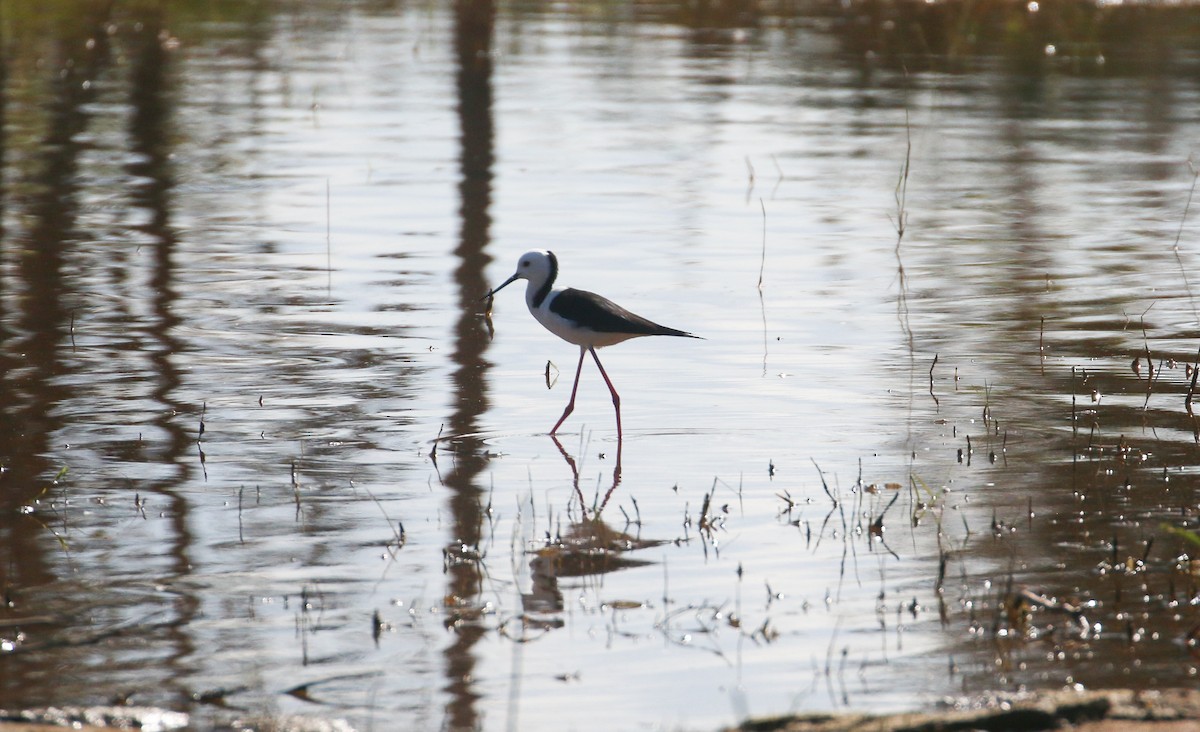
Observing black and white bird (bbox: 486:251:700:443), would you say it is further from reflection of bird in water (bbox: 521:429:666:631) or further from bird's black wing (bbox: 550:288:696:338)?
reflection of bird in water (bbox: 521:429:666:631)

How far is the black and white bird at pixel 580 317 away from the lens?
920cm

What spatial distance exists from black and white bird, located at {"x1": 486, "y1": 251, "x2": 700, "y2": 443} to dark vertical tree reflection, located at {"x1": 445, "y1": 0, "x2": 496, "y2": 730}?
0.60 m

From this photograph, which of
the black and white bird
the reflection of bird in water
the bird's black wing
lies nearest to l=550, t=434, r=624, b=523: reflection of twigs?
the reflection of bird in water

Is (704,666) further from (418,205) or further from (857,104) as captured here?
(857,104)

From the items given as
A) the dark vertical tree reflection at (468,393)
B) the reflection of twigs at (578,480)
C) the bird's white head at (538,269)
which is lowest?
the reflection of twigs at (578,480)

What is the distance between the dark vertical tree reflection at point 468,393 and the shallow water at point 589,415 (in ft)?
0.10

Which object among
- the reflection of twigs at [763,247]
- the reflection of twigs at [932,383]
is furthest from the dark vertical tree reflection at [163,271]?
the reflection of twigs at [763,247]

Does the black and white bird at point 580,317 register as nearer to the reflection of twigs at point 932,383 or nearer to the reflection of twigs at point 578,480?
the reflection of twigs at point 578,480

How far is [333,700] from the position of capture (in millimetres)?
5488

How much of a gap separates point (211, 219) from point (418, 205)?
197 centimetres

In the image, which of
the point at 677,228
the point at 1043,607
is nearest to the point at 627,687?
the point at 1043,607

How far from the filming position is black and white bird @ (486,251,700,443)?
920cm

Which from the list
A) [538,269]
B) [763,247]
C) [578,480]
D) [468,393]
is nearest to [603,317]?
[538,269]

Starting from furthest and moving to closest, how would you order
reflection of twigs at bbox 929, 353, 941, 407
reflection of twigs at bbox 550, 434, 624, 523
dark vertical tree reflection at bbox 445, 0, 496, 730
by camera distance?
1. reflection of twigs at bbox 929, 353, 941, 407
2. reflection of twigs at bbox 550, 434, 624, 523
3. dark vertical tree reflection at bbox 445, 0, 496, 730
